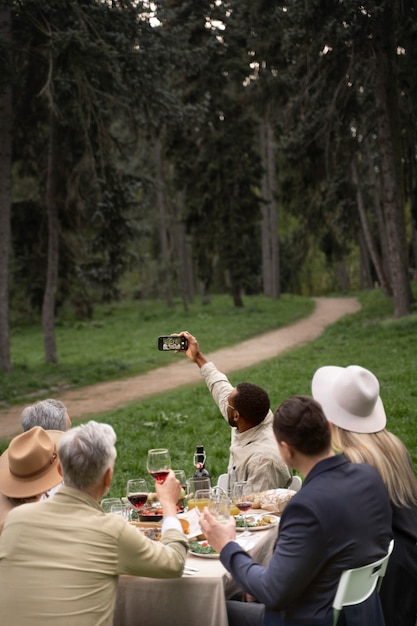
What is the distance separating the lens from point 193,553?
3707 millimetres

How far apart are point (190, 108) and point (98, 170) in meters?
2.98

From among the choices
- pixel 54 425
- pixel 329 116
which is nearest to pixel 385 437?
pixel 54 425

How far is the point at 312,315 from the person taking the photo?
32344 mm

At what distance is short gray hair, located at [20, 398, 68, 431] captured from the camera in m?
4.95

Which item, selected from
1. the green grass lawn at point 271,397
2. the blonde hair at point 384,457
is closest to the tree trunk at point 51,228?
the green grass lawn at point 271,397

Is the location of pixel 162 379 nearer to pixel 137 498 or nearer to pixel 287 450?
pixel 137 498

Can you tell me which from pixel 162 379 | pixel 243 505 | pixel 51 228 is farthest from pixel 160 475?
pixel 51 228

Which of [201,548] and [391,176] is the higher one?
[391,176]

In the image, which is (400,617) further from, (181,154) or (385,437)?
(181,154)

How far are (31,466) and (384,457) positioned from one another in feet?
6.12

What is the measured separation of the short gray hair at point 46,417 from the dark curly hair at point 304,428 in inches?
82.7

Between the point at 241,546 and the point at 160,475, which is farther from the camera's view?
the point at 160,475

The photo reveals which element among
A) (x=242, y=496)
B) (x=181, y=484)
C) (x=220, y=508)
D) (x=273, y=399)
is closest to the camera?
(x=220, y=508)

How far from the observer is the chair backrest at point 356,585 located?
310 cm
